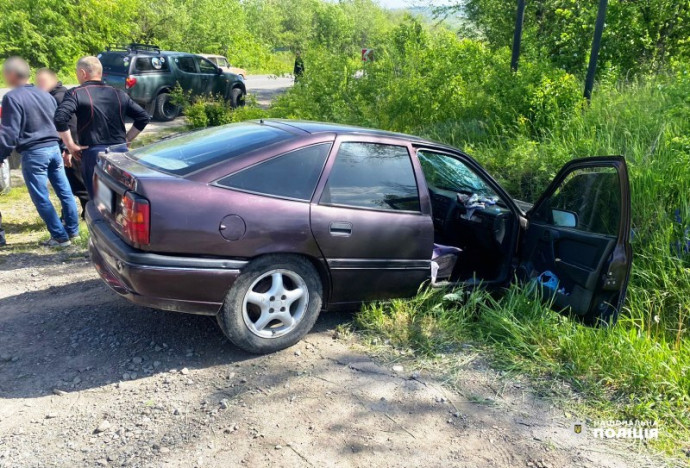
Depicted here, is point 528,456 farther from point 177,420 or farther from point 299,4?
point 299,4

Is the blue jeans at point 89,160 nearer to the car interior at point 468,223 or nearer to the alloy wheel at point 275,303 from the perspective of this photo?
the alloy wheel at point 275,303

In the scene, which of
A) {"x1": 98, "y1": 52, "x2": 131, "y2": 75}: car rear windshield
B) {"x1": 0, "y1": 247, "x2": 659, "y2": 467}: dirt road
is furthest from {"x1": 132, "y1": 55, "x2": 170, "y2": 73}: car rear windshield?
{"x1": 0, "y1": 247, "x2": 659, "y2": 467}: dirt road

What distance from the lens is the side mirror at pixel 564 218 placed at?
4.24m

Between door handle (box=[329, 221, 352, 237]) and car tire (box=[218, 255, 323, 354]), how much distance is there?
0.90 feet

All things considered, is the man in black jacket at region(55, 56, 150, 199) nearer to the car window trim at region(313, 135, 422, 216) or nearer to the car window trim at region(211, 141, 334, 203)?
the car window trim at region(211, 141, 334, 203)

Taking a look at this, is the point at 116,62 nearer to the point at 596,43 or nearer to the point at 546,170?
the point at 596,43

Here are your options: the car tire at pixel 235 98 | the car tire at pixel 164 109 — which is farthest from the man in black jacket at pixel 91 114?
the car tire at pixel 235 98

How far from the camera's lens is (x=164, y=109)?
14.5 meters

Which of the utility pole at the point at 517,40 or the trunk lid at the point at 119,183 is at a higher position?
the utility pole at the point at 517,40

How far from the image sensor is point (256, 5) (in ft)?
161

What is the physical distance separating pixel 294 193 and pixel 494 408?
1.83 metres

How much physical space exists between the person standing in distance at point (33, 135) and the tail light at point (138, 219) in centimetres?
279

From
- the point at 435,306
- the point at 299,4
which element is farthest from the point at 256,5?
the point at 435,306

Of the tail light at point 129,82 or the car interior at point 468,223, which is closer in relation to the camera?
the car interior at point 468,223
